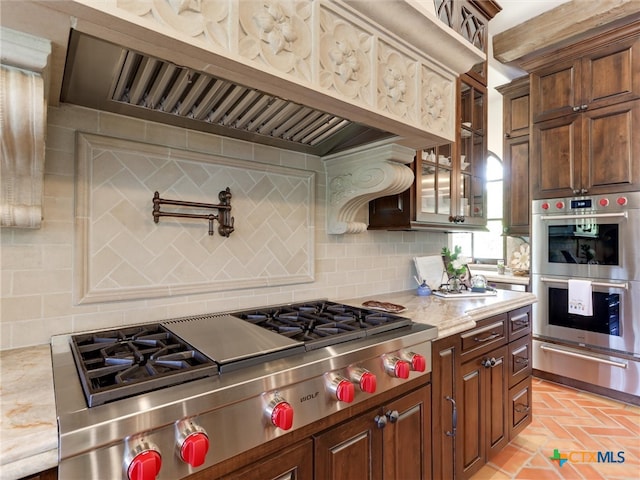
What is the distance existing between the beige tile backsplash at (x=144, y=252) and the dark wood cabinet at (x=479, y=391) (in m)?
0.74

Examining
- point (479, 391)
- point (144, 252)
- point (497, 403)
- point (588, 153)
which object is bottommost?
point (497, 403)

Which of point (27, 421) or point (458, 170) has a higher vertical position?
point (458, 170)

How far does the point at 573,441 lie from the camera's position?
2.29 meters

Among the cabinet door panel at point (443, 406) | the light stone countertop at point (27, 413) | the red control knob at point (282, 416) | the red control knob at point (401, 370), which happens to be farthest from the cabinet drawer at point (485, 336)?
the red control knob at point (282, 416)

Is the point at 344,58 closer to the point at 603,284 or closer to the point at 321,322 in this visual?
the point at 321,322

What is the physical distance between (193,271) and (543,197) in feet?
10.7

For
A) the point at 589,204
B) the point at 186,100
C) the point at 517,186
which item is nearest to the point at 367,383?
the point at 186,100

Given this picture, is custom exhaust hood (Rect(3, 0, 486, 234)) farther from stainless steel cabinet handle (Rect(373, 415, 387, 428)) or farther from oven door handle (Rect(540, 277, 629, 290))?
oven door handle (Rect(540, 277, 629, 290))

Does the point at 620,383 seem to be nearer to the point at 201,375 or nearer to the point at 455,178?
the point at 455,178

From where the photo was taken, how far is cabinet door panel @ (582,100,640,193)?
2732mm

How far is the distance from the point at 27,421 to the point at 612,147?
3918 millimetres

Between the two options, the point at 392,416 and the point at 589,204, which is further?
the point at 589,204

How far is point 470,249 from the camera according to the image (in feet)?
17.3

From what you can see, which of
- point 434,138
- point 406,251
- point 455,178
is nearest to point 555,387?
point 406,251
